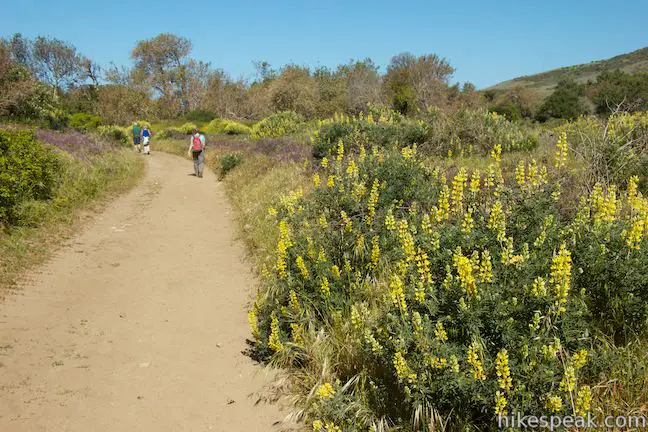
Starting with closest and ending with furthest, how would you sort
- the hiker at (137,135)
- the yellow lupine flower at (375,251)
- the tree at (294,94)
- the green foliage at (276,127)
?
the yellow lupine flower at (375,251)
the green foliage at (276,127)
the hiker at (137,135)
the tree at (294,94)

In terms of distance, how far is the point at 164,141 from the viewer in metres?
28.1

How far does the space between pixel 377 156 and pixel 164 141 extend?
24271mm

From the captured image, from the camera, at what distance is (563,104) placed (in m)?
31.8

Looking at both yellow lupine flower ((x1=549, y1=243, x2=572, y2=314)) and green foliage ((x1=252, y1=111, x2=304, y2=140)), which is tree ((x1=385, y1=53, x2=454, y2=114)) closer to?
green foliage ((x1=252, y1=111, x2=304, y2=140))

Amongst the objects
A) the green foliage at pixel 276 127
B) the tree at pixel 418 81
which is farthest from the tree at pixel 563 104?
the green foliage at pixel 276 127

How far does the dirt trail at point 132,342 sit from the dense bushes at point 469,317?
625 mm

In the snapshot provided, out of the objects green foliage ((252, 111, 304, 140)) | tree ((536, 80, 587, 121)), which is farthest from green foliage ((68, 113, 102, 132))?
tree ((536, 80, 587, 121))

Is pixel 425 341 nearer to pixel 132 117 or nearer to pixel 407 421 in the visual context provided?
pixel 407 421

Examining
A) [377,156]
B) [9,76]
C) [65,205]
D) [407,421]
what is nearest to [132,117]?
[9,76]

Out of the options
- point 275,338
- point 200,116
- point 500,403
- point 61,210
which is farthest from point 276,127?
point 500,403

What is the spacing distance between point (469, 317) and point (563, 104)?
34068 mm

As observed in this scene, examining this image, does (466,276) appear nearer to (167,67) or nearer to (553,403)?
(553,403)

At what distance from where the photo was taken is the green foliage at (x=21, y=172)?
721 centimetres

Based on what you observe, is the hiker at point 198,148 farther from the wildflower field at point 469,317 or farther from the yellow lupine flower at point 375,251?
the yellow lupine flower at point 375,251
